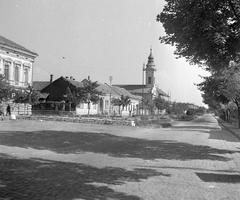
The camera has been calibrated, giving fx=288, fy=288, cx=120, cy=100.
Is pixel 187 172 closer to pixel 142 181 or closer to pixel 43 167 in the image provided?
pixel 142 181

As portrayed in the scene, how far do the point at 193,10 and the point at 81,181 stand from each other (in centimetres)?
840

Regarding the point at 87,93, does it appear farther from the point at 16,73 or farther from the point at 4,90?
the point at 4,90

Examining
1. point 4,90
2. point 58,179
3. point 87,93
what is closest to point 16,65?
point 87,93

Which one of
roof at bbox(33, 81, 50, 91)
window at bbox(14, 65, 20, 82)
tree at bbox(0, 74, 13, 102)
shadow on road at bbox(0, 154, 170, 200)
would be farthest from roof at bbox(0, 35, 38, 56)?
shadow on road at bbox(0, 154, 170, 200)

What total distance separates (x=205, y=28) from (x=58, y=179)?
8036 mm

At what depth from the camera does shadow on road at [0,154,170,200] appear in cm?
561

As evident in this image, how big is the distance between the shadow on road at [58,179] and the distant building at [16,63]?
33.1 m

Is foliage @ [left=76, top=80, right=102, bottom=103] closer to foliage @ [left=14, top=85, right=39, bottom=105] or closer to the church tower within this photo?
foliage @ [left=14, top=85, right=39, bottom=105]

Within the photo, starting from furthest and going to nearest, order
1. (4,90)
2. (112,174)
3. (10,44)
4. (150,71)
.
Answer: (150,71), (10,44), (4,90), (112,174)

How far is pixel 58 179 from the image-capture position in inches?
268

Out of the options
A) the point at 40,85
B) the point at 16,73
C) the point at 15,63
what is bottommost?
the point at 16,73

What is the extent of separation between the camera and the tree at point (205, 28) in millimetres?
11570

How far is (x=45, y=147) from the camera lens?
12.4 m

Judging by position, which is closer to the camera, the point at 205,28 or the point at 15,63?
the point at 205,28
